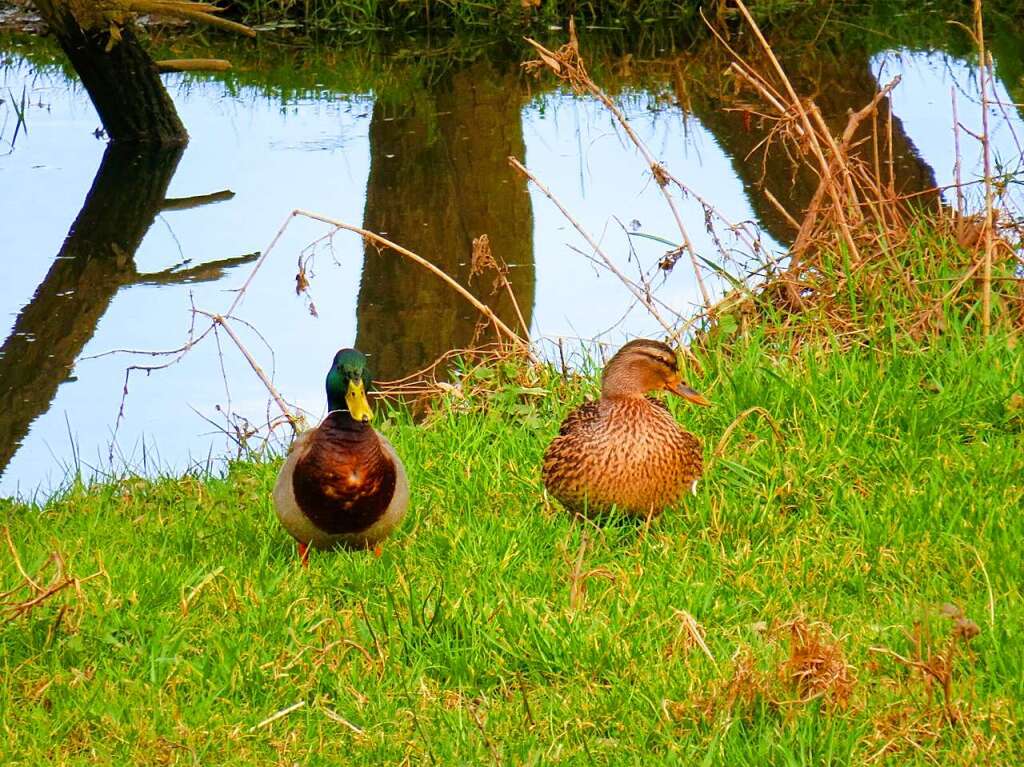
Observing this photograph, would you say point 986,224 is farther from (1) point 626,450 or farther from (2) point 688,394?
(1) point 626,450

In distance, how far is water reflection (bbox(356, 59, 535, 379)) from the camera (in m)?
6.59

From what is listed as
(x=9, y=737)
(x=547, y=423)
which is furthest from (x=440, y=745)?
(x=547, y=423)

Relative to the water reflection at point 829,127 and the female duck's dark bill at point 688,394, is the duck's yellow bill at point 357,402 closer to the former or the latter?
the female duck's dark bill at point 688,394

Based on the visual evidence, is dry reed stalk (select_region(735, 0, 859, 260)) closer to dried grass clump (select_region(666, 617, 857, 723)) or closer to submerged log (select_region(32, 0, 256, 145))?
dried grass clump (select_region(666, 617, 857, 723))

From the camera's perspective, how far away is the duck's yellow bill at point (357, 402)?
3643 mm

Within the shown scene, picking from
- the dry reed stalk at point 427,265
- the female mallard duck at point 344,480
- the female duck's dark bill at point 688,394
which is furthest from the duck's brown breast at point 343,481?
the dry reed stalk at point 427,265

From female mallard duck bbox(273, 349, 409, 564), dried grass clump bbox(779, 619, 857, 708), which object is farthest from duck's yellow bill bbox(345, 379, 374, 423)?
dried grass clump bbox(779, 619, 857, 708)

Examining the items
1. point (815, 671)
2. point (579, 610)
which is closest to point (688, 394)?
point (579, 610)

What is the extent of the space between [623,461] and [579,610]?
59cm

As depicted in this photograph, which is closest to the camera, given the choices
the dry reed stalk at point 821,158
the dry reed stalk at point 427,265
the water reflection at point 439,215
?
the dry reed stalk at point 427,265

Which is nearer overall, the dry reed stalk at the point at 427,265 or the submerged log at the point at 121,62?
the dry reed stalk at the point at 427,265

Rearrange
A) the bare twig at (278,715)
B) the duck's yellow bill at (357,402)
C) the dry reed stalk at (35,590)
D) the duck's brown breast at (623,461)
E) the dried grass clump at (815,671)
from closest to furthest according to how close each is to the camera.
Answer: the dried grass clump at (815,671) < the bare twig at (278,715) < the dry reed stalk at (35,590) < the duck's yellow bill at (357,402) < the duck's brown breast at (623,461)

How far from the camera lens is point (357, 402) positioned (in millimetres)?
3670

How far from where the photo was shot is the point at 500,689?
3.16m
